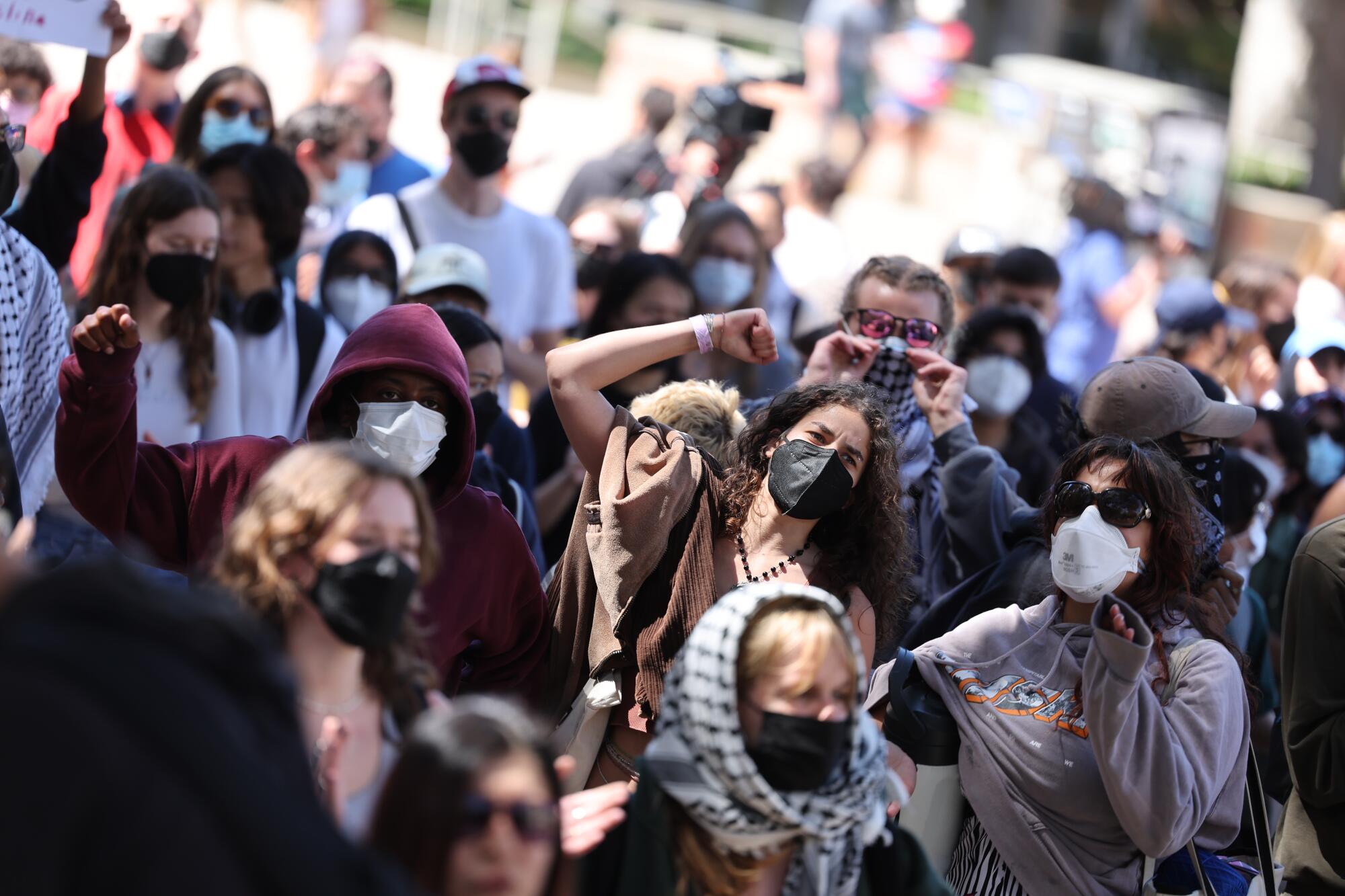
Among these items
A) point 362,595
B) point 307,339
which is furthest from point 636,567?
point 307,339

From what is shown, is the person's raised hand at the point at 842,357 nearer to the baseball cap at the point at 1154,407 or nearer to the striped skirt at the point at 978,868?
the baseball cap at the point at 1154,407

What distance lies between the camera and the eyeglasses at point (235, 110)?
246 inches

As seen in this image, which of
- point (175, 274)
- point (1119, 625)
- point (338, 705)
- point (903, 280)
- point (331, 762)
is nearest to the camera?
point (331, 762)

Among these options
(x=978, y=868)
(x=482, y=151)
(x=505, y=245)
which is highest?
(x=482, y=151)

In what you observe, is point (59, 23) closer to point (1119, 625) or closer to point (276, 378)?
point (276, 378)

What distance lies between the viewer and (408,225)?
6.32m

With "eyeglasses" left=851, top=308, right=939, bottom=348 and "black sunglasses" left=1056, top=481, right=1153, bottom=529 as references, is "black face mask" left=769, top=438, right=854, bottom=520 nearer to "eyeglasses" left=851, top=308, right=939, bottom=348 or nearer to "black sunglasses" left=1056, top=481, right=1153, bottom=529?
"black sunglasses" left=1056, top=481, right=1153, bottom=529

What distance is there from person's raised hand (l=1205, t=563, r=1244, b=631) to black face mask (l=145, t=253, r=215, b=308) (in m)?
2.95

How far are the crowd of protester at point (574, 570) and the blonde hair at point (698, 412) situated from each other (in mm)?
16

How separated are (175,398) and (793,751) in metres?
2.77

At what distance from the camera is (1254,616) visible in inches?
197

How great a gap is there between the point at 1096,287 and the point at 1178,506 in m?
6.82

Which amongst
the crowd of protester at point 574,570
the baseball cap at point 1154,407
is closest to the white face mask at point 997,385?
the crowd of protester at point 574,570

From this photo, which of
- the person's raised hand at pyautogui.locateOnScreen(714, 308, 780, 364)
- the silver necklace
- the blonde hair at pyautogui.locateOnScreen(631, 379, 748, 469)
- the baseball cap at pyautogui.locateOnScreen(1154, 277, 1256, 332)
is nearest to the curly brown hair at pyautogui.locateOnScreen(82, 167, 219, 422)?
the blonde hair at pyautogui.locateOnScreen(631, 379, 748, 469)
